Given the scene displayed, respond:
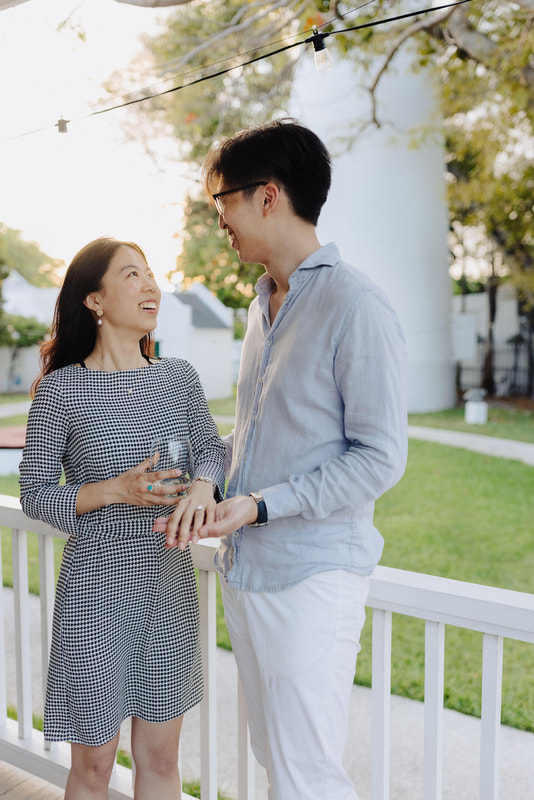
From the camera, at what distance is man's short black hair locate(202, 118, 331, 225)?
3.59 ft

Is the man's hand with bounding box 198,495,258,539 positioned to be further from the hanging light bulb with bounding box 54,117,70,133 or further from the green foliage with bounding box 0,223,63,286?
the green foliage with bounding box 0,223,63,286

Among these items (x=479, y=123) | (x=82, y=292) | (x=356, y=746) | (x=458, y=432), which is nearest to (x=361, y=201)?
(x=479, y=123)

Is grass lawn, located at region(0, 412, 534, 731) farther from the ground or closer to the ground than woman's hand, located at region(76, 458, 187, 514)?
closer to the ground

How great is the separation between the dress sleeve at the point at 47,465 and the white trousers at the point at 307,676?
395mm

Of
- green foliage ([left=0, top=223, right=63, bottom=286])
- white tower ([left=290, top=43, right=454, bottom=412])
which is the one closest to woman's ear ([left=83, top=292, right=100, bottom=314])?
white tower ([left=290, top=43, right=454, bottom=412])

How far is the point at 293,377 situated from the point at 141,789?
897 millimetres

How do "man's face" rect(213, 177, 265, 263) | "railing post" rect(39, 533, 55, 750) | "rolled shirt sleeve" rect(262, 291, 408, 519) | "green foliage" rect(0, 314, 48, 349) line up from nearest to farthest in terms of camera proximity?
"rolled shirt sleeve" rect(262, 291, 408, 519) < "man's face" rect(213, 177, 265, 263) < "railing post" rect(39, 533, 55, 750) < "green foliage" rect(0, 314, 48, 349)

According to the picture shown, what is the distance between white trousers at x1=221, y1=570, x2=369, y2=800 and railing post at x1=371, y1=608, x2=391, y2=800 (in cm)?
21

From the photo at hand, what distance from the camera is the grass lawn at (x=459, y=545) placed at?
360cm

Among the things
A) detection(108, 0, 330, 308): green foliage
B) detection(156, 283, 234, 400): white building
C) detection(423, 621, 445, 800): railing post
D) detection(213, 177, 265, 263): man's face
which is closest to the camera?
detection(213, 177, 265, 263): man's face

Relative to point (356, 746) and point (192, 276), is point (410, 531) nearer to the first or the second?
point (356, 746)

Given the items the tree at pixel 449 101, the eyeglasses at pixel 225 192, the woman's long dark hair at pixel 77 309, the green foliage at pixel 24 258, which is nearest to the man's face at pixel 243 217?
the eyeglasses at pixel 225 192

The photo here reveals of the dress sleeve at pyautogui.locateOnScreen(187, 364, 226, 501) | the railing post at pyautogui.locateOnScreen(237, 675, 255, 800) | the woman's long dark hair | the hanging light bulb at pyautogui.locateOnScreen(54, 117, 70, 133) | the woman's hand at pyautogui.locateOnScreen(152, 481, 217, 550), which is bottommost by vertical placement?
the railing post at pyautogui.locateOnScreen(237, 675, 255, 800)

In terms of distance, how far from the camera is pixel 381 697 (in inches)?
51.5
